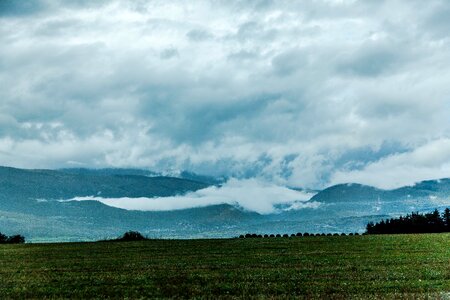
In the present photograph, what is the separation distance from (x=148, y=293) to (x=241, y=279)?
7573 millimetres

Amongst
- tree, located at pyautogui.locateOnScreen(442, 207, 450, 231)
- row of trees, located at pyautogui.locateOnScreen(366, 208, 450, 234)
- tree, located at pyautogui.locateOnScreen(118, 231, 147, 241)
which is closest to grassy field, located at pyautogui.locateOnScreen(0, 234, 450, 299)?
tree, located at pyautogui.locateOnScreen(118, 231, 147, 241)

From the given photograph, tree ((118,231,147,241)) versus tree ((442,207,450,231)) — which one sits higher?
tree ((442,207,450,231))

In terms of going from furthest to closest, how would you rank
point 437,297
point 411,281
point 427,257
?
point 427,257
point 411,281
point 437,297

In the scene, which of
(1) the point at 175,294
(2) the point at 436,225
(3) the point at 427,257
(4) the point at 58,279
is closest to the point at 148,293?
(1) the point at 175,294

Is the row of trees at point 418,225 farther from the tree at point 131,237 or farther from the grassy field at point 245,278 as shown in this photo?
the grassy field at point 245,278

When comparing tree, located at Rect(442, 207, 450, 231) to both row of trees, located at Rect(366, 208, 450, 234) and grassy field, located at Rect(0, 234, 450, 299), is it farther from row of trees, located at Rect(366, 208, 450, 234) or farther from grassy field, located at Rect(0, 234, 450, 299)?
grassy field, located at Rect(0, 234, 450, 299)

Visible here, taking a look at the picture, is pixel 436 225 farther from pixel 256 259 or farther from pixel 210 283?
pixel 210 283

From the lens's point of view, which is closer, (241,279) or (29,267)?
(241,279)

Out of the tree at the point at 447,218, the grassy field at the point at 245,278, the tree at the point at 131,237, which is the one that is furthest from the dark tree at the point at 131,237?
the tree at the point at 447,218

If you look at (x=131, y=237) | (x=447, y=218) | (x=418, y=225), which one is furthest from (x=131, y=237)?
(x=447, y=218)

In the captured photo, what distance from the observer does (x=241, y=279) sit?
42.3 m

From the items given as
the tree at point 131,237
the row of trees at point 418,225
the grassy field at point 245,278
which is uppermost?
the row of trees at point 418,225

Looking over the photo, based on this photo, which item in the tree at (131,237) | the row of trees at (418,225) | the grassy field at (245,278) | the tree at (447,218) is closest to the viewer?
the grassy field at (245,278)

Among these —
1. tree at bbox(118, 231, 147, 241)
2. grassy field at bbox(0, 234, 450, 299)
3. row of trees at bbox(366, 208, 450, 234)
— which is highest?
row of trees at bbox(366, 208, 450, 234)
